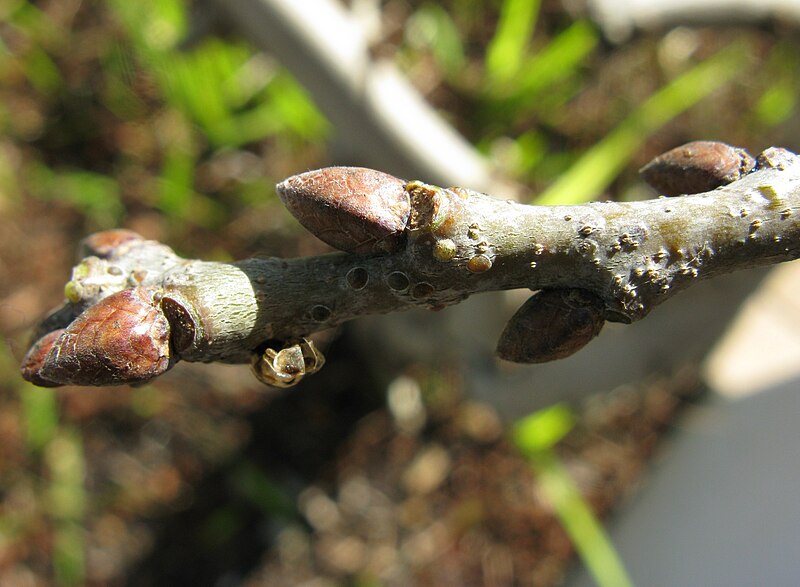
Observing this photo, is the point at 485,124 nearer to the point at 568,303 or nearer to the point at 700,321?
the point at 700,321

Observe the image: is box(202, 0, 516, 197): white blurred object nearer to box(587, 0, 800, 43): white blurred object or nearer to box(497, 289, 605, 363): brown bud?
box(587, 0, 800, 43): white blurred object

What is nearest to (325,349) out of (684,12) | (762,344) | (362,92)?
(362,92)

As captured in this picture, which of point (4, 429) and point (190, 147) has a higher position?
point (190, 147)

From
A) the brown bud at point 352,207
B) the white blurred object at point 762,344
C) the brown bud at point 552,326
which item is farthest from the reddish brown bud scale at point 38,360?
the white blurred object at point 762,344

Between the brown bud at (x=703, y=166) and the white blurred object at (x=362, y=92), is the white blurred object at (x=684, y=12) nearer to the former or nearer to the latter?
the white blurred object at (x=362, y=92)

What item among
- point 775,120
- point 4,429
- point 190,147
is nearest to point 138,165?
point 190,147

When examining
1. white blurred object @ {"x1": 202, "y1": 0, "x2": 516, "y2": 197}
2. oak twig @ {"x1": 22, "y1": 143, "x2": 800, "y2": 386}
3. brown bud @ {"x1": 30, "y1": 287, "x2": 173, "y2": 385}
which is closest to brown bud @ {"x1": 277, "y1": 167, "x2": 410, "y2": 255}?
oak twig @ {"x1": 22, "y1": 143, "x2": 800, "y2": 386}

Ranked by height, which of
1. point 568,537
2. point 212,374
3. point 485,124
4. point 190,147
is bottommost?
point 568,537
